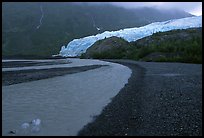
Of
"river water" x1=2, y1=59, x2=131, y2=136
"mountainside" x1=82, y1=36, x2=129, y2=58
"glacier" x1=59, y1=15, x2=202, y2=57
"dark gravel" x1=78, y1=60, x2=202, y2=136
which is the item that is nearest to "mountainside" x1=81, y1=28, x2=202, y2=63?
"mountainside" x1=82, y1=36, x2=129, y2=58

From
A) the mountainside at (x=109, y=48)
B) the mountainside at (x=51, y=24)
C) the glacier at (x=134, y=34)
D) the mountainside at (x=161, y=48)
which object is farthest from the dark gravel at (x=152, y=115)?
the mountainside at (x=51, y=24)

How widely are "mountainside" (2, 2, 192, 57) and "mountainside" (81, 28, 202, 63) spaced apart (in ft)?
124

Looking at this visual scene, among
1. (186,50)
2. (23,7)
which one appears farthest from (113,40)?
(23,7)

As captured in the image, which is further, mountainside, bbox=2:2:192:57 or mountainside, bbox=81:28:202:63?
mountainside, bbox=2:2:192:57

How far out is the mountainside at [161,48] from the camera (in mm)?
44906

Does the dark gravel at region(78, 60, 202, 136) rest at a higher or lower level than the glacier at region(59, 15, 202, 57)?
lower

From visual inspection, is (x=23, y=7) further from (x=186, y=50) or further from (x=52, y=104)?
(x=52, y=104)

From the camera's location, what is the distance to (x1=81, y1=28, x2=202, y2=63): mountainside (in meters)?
44.9

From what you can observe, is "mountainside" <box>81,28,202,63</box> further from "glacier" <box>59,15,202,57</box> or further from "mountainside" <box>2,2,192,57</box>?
"mountainside" <box>2,2,192,57</box>

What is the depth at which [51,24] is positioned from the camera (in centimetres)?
13662

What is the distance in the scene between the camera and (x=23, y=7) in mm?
159625

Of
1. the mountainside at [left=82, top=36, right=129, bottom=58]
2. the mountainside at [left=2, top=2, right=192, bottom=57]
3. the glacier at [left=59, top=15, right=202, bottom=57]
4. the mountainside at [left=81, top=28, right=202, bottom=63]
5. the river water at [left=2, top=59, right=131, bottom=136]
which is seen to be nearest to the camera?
the river water at [left=2, top=59, right=131, bottom=136]

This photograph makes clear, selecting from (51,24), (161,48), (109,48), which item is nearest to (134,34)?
(109,48)

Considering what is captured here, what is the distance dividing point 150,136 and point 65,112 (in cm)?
471
